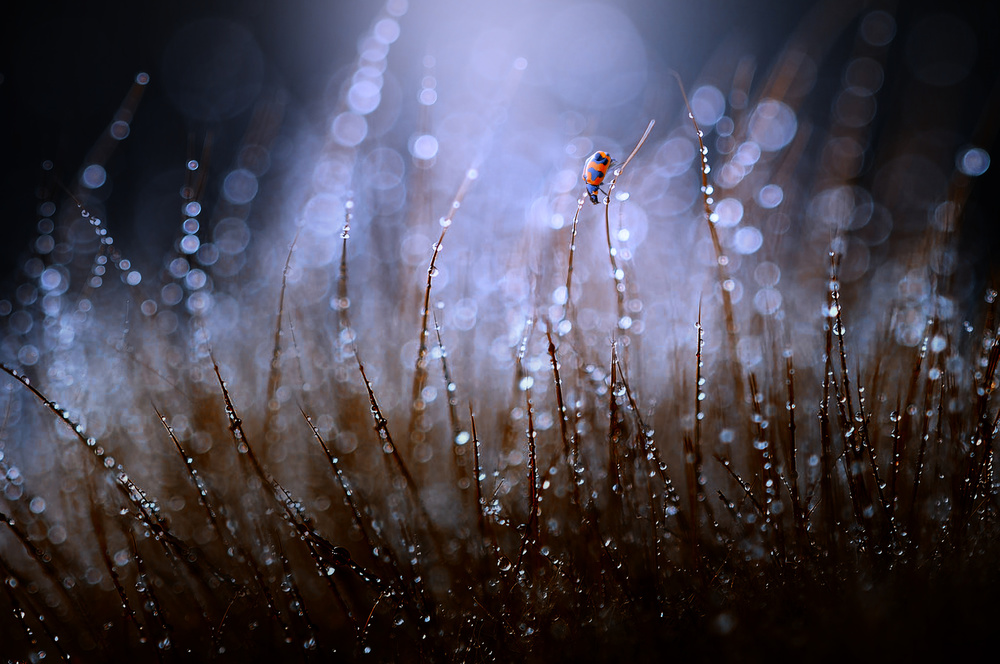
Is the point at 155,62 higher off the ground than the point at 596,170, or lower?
higher

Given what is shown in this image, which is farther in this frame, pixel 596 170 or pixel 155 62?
pixel 155 62

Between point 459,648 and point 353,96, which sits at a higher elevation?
point 353,96

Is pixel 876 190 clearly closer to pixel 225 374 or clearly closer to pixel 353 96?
pixel 353 96

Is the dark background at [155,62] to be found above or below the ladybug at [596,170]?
above

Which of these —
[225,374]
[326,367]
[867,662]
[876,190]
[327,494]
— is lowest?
[867,662]

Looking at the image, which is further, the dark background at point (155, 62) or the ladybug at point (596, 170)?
the dark background at point (155, 62)

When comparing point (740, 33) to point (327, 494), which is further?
point (740, 33)

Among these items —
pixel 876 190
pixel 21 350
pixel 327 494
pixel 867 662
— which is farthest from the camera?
pixel 876 190

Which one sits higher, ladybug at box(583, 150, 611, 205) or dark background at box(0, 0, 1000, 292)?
dark background at box(0, 0, 1000, 292)

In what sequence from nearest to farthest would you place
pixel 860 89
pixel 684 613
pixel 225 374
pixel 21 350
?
pixel 684 613, pixel 225 374, pixel 860 89, pixel 21 350

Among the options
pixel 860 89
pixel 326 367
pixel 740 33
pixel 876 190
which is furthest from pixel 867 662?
pixel 740 33
